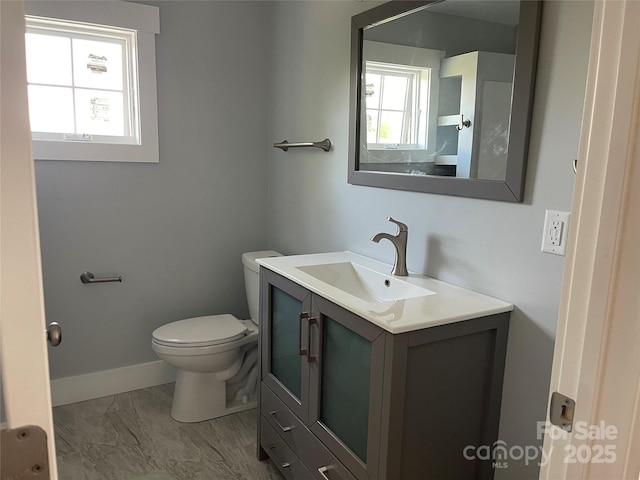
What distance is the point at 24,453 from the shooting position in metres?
0.53

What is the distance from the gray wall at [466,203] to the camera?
1343mm

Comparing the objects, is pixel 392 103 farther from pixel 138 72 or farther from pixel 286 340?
pixel 138 72

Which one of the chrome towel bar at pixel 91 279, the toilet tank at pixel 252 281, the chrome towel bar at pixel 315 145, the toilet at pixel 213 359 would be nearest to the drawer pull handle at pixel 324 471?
the toilet at pixel 213 359

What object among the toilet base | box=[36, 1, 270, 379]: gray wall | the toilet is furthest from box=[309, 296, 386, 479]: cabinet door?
box=[36, 1, 270, 379]: gray wall

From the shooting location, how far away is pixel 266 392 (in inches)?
81.4

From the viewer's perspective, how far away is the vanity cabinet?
1338mm

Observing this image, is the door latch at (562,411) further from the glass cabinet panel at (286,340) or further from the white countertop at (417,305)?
the glass cabinet panel at (286,340)

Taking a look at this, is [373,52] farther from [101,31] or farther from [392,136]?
[101,31]

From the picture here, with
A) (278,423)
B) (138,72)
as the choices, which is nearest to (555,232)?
(278,423)

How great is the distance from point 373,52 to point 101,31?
142 cm

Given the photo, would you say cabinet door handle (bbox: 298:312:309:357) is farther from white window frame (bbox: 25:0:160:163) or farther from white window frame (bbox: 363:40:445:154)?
white window frame (bbox: 25:0:160:163)

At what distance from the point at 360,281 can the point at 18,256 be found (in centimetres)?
159

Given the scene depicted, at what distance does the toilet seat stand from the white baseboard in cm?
47

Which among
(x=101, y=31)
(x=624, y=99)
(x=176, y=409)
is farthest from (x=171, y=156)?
(x=624, y=99)
